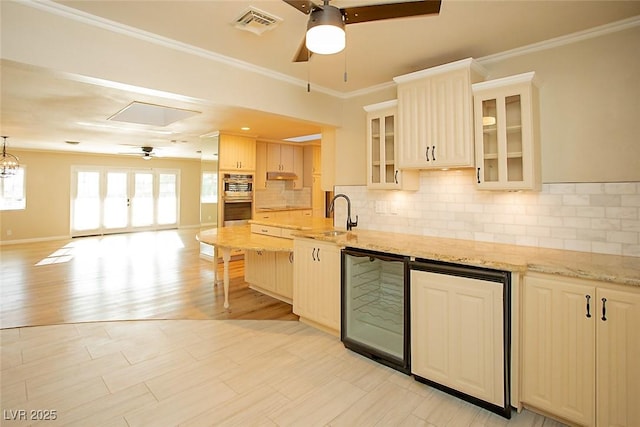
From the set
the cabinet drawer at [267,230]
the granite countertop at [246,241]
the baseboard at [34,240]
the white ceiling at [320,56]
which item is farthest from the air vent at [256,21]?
the baseboard at [34,240]

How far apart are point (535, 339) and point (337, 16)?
2.10m

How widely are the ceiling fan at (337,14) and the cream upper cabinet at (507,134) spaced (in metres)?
1.09

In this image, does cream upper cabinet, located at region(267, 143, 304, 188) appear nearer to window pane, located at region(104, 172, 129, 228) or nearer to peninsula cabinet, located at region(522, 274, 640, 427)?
peninsula cabinet, located at region(522, 274, 640, 427)

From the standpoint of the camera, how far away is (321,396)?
2162 mm

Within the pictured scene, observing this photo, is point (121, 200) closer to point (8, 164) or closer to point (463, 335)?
point (8, 164)

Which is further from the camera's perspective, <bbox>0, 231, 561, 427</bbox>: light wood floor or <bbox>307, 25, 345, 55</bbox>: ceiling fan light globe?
<bbox>0, 231, 561, 427</bbox>: light wood floor

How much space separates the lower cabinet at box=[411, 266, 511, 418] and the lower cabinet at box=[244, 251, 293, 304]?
6.24 ft

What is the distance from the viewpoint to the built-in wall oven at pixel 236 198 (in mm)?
6008

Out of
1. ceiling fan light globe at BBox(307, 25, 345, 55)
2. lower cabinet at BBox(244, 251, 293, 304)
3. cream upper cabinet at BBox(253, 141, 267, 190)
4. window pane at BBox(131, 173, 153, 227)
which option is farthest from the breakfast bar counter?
window pane at BBox(131, 173, 153, 227)

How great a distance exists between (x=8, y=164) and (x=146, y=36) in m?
7.95

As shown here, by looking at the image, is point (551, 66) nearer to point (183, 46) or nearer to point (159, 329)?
point (183, 46)

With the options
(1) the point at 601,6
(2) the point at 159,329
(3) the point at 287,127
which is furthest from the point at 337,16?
(3) the point at 287,127

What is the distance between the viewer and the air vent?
213 cm

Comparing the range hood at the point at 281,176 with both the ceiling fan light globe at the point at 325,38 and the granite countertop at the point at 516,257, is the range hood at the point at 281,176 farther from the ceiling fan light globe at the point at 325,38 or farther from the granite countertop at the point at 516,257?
the ceiling fan light globe at the point at 325,38
